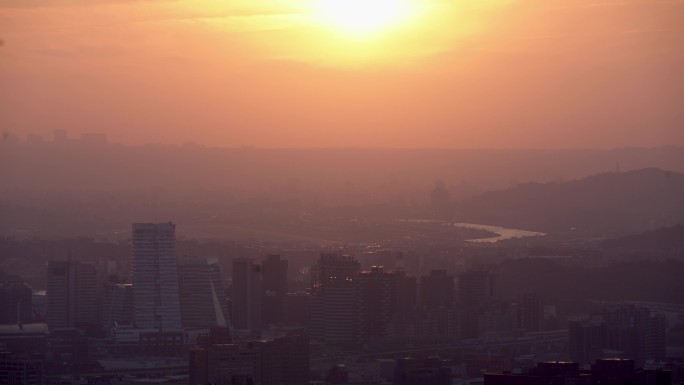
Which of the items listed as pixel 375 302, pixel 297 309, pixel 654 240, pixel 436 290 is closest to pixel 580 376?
pixel 375 302

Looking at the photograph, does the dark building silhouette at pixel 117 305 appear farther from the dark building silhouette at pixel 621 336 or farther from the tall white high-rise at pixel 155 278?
the dark building silhouette at pixel 621 336

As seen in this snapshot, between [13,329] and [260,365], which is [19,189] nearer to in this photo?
[13,329]

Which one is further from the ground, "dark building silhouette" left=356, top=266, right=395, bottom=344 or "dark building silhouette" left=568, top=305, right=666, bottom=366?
"dark building silhouette" left=356, top=266, right=395, bottom=344

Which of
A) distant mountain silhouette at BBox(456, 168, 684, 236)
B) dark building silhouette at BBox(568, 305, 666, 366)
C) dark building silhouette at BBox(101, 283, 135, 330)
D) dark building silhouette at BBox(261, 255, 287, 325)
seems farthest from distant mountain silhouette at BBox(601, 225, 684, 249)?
dark building silhouette at BBox(101, 283, 135, 330)

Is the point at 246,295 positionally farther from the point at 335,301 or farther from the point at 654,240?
the point at 654,240

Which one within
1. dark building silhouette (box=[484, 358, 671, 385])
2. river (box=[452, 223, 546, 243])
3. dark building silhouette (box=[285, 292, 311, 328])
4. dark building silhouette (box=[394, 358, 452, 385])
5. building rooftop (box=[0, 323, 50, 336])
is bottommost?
dark building silhouette (box=[394, 358, 452, 385])

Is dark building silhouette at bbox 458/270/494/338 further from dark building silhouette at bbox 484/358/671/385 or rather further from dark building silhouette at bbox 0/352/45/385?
dark building silhouette at bbox 484/358/671/385

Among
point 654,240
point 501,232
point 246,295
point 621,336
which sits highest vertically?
point 501,232
